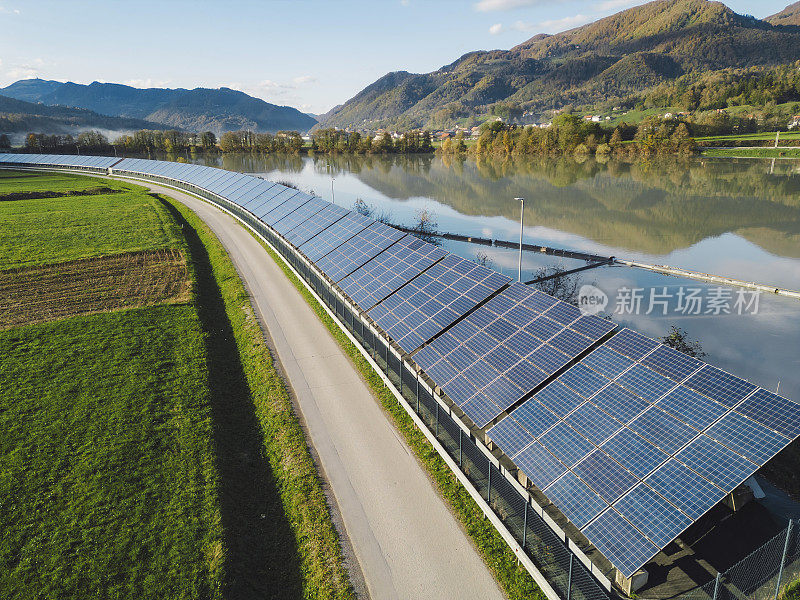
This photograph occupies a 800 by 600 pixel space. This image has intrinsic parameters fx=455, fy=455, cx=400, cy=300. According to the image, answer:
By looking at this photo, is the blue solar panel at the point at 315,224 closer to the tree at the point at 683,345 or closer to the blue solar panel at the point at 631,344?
the tree at the point at 683,345

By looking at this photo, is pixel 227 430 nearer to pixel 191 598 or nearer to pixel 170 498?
pixel 170 498

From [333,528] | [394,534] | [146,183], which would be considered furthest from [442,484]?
[146,183]

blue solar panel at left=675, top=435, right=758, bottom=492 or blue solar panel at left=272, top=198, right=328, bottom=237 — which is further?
blue solar panel at left=272, top=198, right=328, bottom=237

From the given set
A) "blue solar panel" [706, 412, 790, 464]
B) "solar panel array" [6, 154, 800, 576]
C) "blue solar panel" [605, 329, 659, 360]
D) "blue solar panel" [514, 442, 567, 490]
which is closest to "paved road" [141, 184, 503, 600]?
"blue solar panel" [514, 442, 567, 490]

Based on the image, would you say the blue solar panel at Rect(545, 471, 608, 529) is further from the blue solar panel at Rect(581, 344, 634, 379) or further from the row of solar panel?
the row of solar panel

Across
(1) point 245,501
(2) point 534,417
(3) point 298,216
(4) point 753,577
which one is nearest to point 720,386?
(4) point 753,577

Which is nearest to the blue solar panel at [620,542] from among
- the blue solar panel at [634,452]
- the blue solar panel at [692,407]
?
the blue solar panel at [634,452]
